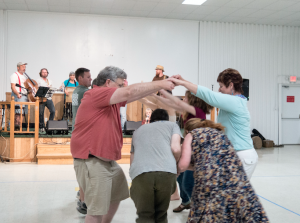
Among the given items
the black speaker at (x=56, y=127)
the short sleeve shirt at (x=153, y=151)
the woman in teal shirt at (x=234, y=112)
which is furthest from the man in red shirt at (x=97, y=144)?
the black speaker at (x=56, y=127)

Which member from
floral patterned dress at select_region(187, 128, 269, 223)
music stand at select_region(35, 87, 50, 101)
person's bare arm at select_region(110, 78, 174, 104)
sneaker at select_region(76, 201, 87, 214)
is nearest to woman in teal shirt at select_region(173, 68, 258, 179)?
person's bare arm at select_region(110, 78, 174, 104)

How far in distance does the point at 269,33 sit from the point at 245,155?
34.4ft

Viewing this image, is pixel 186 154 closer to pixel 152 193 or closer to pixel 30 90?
pixel 152 193

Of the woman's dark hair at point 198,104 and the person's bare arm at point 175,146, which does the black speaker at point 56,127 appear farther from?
the person's bare arm at point 175,146

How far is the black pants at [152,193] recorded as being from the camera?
2234 mm

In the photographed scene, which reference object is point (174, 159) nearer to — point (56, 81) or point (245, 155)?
point (245, 155)

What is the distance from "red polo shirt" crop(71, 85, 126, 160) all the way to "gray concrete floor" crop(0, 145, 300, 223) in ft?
4.75

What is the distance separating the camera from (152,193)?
7.45ft

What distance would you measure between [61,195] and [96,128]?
8.18 ft

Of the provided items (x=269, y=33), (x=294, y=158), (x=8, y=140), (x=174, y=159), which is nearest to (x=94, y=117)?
(x=174, y=159)

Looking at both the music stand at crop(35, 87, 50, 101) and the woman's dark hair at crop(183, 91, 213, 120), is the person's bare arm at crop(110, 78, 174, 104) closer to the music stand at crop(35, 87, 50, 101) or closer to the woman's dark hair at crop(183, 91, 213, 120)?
the woman's dark hair at crop(183, 91, 213, 120)

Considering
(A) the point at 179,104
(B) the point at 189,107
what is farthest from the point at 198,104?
(A) the point at 179,104

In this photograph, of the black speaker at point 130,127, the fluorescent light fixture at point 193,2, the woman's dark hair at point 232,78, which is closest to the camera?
the woman's dark hair at point 232,78

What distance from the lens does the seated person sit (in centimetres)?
224
